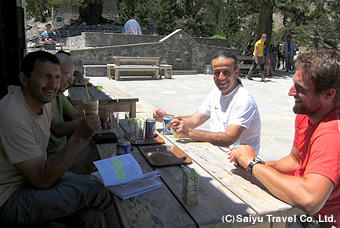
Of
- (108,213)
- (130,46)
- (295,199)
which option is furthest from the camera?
(130,46)

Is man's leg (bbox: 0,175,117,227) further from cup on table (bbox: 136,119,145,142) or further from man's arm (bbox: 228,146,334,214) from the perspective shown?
man's arm (bbox: 228,146,334,214)

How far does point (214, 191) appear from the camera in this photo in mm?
1475

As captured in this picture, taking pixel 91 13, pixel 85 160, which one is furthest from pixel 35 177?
pixel 91 13

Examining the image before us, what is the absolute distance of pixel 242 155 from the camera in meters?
1.65

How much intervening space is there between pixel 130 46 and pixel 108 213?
12.3 metres

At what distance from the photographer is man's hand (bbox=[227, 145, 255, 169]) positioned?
5.31 feet

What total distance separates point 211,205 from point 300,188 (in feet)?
1.33

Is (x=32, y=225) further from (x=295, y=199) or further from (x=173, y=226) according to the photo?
(x=295, y=199)

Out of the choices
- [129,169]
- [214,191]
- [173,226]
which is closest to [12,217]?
[129,169]

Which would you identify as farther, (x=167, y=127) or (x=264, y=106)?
(x=264, y=106)

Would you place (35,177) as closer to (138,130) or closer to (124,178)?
(124,178)

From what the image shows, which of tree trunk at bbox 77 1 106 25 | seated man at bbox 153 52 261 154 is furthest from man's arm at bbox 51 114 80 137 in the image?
tree trunk at bbox 77 1 106 25

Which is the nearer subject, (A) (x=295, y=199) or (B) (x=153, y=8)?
(A) (x=295, y=199)

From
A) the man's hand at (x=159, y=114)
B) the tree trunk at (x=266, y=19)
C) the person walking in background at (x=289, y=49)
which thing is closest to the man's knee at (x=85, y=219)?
the man's hand at (x=159, y=114)
